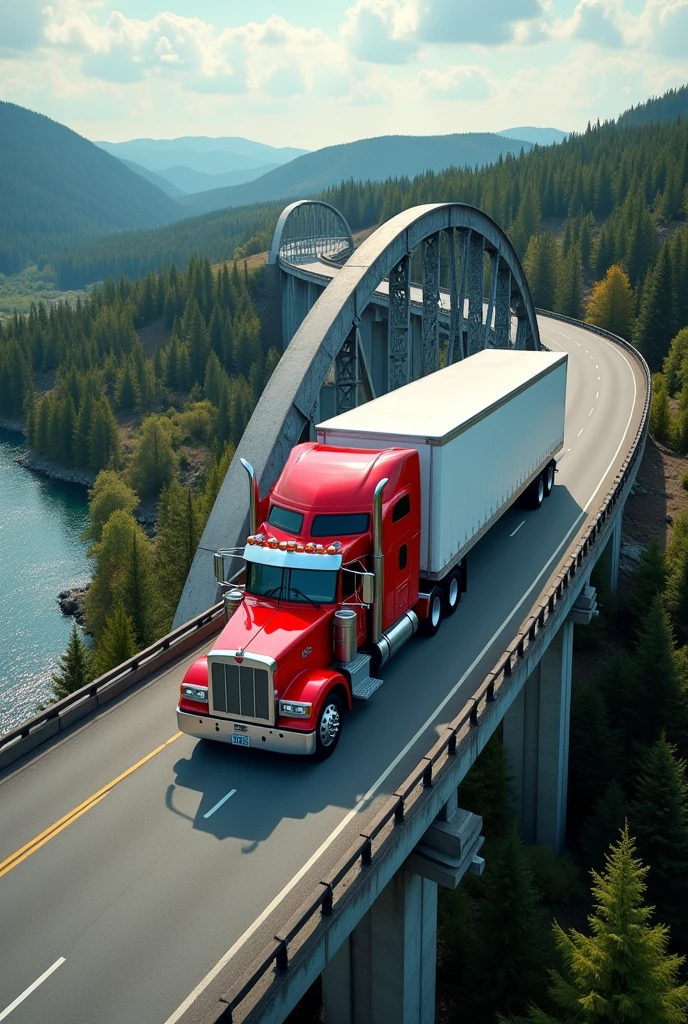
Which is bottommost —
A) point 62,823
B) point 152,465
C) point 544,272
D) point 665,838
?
point 152,465

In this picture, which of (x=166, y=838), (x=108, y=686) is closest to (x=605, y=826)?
(x=108, y=686)

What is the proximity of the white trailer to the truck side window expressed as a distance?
0.91 m

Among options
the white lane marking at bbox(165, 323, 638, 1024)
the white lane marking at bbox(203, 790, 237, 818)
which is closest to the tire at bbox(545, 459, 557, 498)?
the white lane marking at bbox(165, 323, 638, 1024)

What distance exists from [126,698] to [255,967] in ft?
26.4

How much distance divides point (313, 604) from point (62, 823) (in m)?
5.29

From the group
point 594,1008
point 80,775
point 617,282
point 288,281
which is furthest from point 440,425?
point 288,281

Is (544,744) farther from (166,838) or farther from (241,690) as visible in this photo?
(166,838)

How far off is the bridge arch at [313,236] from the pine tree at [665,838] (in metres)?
91.9

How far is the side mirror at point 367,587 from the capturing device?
637 inches

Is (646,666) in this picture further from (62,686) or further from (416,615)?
(62,686)

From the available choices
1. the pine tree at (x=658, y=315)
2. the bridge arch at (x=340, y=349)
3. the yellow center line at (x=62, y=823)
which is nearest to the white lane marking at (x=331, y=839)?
the yellow center line at (x=62, y=823)

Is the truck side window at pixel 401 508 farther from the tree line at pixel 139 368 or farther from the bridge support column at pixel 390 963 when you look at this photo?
the tree line at pixel 139 368

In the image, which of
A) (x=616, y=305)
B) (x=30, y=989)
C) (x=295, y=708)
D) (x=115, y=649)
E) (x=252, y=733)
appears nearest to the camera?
(x=30, y=989)

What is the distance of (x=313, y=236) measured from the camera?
127m
